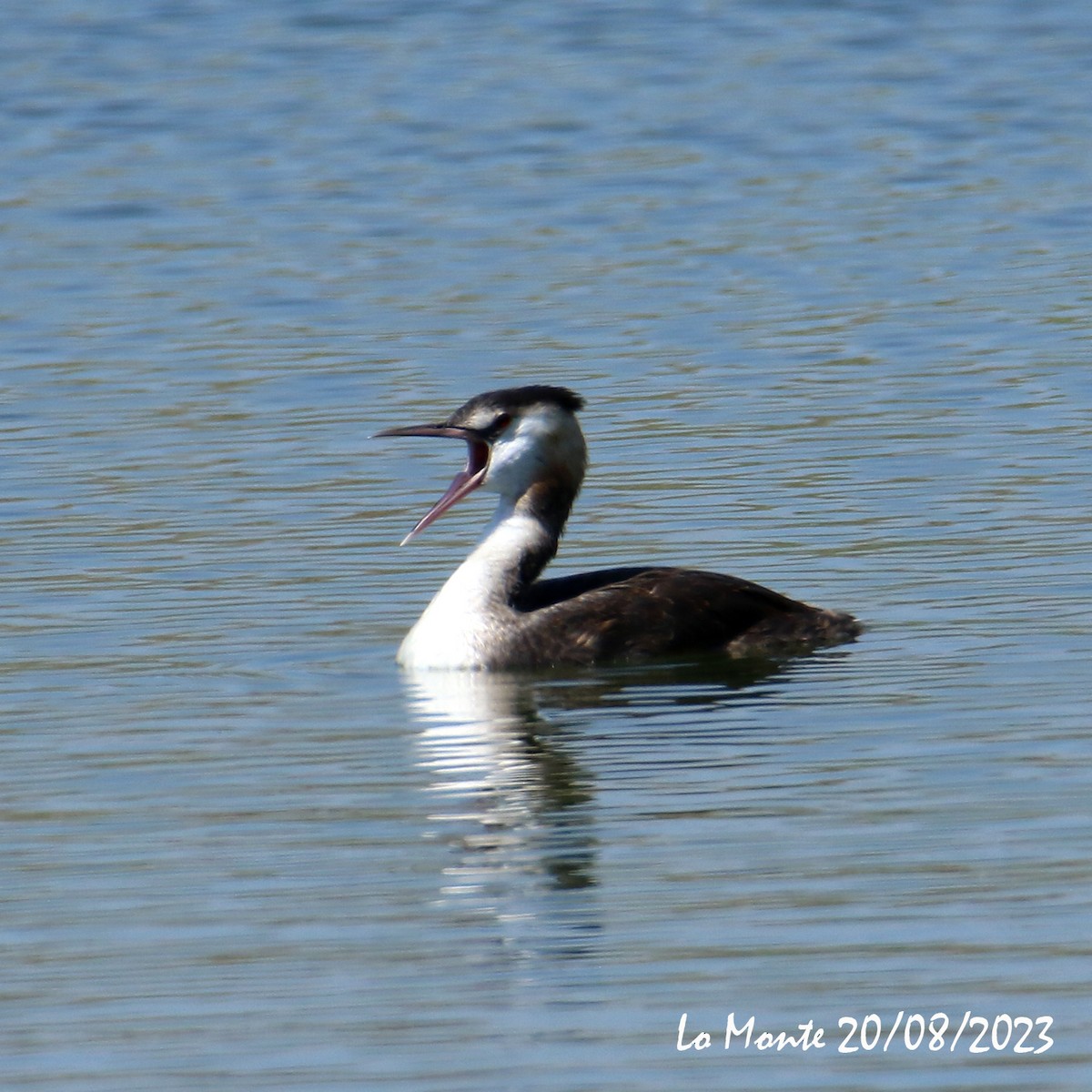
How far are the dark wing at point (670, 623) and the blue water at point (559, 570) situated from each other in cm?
21

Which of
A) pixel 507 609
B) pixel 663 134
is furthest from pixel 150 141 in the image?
pixel 507 609

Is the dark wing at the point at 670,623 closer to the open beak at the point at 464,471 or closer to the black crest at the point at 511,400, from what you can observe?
the open beak at the point at 464,471

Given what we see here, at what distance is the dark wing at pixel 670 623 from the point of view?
12.0 meters

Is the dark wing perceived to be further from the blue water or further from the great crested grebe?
the blue water

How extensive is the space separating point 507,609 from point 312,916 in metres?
4.02

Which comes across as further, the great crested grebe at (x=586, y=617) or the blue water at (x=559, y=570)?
the great crested grebe at (x=586, y=617)

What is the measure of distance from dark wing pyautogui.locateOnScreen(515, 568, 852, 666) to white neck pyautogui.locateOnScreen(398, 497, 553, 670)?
0.55 feet

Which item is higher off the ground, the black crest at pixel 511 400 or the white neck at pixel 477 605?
the black crest at pixel 511 400

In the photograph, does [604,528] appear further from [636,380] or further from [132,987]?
[132,987]

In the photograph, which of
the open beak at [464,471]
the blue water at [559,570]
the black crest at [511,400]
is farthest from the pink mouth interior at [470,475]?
the blue water at [559,570]

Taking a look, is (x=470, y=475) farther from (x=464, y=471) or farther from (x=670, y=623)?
(x=670, y=623)

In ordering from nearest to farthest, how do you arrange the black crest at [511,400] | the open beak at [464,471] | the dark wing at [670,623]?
the dark wing at [670,623] < the open beak at [464,471] < the black crest at [511,400]

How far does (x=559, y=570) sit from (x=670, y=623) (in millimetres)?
2051

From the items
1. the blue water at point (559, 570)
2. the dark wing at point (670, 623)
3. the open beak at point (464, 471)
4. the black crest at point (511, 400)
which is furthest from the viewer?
the black crest at point (511, 400)
